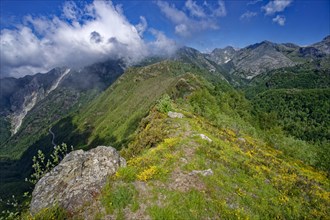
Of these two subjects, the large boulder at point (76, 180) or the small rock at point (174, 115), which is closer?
the large boulder at point (76, 180)

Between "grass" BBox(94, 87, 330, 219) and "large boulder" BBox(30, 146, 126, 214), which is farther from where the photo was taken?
"grass" BBox(94, 87, 330, 219)

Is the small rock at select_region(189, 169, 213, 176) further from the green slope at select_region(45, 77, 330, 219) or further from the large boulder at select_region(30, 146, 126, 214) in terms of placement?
the large boulder at select_region(30, 146, 126, 214)

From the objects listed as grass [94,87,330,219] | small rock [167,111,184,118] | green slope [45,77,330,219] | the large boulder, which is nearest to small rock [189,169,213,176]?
green slope [45,77,330,219]

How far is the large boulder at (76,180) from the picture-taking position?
20.9 m

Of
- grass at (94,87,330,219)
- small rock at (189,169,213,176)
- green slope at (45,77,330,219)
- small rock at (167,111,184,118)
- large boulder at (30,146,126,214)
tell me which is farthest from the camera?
small rock at (167,111,184,118)

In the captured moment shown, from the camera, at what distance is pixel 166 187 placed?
23.0 m

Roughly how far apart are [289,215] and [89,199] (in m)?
17.5

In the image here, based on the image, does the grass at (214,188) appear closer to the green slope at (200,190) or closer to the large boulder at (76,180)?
the green slope at (200,190)

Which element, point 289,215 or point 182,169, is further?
point 182,169

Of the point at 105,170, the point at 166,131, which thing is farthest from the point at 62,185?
the point at 166,131

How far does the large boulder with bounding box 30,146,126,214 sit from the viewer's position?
2092 cm

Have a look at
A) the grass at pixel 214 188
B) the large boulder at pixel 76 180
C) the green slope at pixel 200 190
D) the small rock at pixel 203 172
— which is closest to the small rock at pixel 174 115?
the green slope at pixel 200 190

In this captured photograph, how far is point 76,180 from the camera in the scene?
81.6 feet

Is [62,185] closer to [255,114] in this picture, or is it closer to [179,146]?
[179,146]
